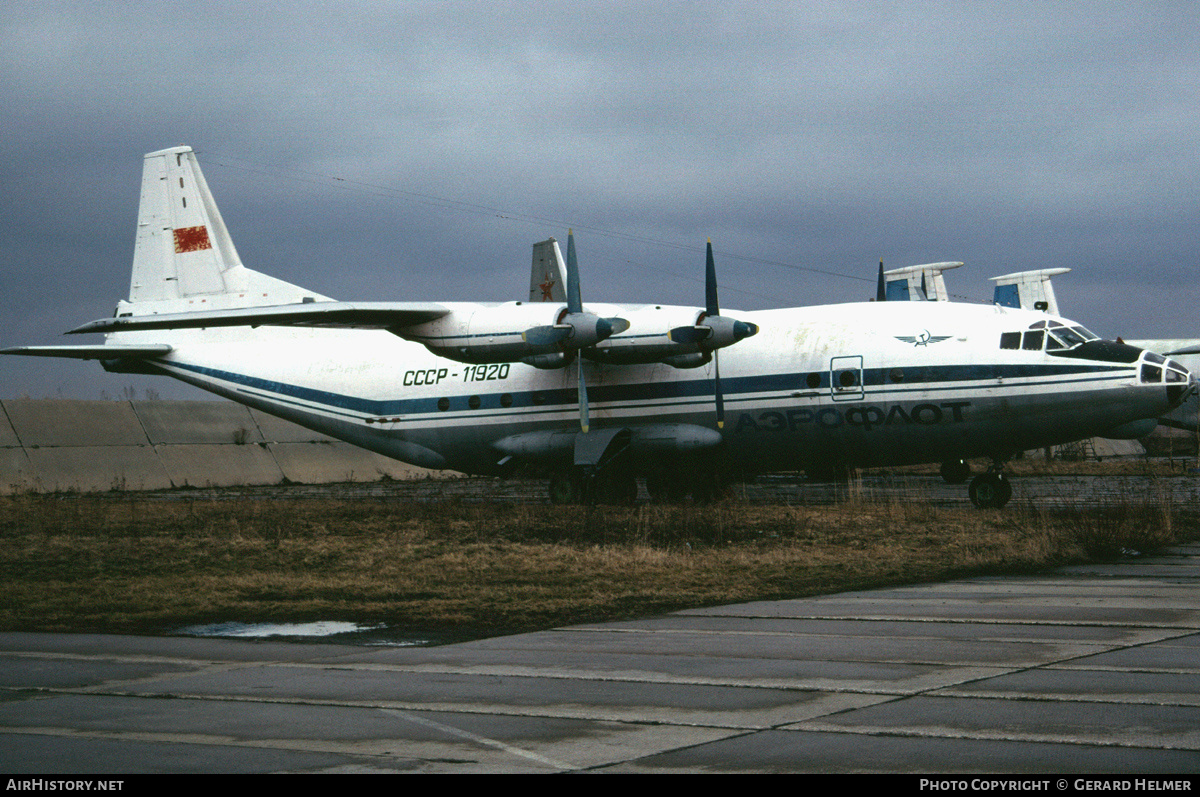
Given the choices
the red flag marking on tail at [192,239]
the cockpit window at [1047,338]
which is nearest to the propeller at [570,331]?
the cockpit window at [1047,338]

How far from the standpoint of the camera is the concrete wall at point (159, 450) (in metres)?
34.8

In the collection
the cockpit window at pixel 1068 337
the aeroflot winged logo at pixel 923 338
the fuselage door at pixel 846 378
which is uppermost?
the aeroflot winged logo at pixel 923 338

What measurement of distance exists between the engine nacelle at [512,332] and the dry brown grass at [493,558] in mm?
3280

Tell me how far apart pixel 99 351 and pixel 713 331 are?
16033mm

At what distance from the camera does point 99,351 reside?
29.2m

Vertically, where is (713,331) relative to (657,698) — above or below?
above

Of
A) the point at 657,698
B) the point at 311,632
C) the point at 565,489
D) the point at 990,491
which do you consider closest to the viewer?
the point at 657,698

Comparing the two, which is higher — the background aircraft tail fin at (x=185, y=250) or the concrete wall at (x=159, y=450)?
the background aircraft tail fin at (x=185, y=250)

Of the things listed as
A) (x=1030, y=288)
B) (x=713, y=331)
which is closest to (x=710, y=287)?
(x=713, y=331)

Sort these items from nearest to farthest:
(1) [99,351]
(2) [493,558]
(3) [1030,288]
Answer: (2) [493,558]
(1) [99,351]
(3) [1030,288]

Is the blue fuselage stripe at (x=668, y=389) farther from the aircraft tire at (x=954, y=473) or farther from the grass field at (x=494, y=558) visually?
the aircraft tire at (x=954, y=473)

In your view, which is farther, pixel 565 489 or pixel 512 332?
pixel 565 489

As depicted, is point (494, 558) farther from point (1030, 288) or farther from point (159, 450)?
point (1030, 288)

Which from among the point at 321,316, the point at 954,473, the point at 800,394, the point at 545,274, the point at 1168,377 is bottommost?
the point at 954,473
